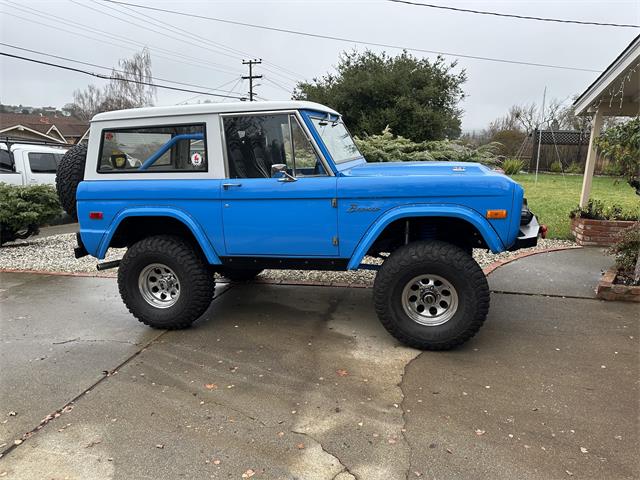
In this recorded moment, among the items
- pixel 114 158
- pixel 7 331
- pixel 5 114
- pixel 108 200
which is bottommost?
pixel 7 331

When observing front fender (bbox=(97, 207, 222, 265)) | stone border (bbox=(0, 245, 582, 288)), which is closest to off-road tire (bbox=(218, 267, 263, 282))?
stone border (bbox=(0, 245, 582, 288))

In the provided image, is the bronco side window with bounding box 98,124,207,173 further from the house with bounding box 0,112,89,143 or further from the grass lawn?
the house with bounding box 0,112,89,143

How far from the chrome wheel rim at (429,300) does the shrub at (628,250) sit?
2.79 metres

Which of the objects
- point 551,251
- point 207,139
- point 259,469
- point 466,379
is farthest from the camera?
point 551,251

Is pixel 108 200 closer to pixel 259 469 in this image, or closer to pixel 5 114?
pixel 259 469

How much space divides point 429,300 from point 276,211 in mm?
1465

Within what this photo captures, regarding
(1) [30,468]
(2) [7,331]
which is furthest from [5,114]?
(1) [30,468]

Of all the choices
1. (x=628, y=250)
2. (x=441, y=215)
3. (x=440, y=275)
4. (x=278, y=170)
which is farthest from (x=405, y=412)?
(x=628, y=250)

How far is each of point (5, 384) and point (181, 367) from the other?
49.3 inches

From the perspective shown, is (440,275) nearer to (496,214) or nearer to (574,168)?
(496,214)

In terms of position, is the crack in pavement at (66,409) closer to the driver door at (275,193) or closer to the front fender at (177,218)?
the front fender at (177,218)

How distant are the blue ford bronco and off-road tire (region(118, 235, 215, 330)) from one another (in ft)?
0.04

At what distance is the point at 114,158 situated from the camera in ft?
14.3

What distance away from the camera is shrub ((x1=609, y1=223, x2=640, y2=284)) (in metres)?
5.27
